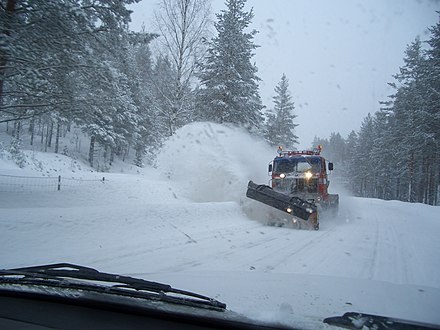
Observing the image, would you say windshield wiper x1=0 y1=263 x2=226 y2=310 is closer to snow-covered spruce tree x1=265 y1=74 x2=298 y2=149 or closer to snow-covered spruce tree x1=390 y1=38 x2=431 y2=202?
snow-covered spruce tree x1=390 y1=38 x2=431 y2=202

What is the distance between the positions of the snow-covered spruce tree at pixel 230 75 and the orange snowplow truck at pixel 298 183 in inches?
394

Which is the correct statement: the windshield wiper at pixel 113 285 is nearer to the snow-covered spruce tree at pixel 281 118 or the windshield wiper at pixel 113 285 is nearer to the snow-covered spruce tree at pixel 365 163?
the snow-covered spruce tree at pixel 281 118

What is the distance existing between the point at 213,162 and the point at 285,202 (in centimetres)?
533

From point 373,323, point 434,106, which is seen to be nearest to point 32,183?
point 373,323

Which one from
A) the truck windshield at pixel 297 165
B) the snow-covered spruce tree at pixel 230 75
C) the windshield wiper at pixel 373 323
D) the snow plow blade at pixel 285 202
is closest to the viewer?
the windshield wiper at pixel 373 323

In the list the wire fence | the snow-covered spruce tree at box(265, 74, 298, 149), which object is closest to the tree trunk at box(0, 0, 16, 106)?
the wire fence

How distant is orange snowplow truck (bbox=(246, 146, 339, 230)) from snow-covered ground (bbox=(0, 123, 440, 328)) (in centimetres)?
98

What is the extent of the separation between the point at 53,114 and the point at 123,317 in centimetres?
1025

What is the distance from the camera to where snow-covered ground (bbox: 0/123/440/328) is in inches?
133

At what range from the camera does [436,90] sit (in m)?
15.4

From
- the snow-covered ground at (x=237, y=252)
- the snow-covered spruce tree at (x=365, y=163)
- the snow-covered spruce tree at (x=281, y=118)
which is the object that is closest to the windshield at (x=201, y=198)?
the snow-covered ground at (x=237, y=252)

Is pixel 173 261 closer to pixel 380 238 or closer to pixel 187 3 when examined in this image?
pixel 380 238

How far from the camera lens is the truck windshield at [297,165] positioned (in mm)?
13328

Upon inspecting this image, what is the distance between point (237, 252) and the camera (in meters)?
7.09
